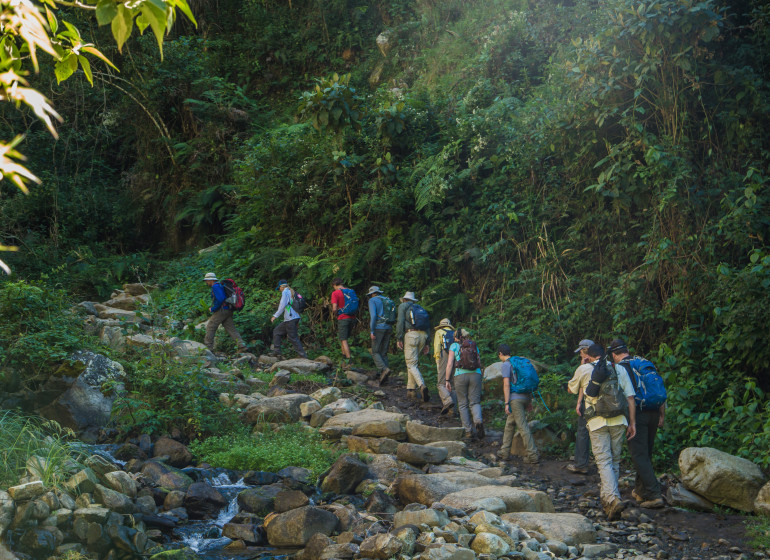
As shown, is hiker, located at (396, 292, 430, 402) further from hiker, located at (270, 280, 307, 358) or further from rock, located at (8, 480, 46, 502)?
rock, located at (8, 480, 46, 502)

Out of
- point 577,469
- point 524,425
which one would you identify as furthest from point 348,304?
point 577,469

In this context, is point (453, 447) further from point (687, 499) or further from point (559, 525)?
point (687, 499)

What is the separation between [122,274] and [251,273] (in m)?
5.06

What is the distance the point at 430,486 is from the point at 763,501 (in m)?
3.52

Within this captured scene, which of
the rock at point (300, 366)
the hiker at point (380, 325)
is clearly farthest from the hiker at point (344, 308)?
the rock at point (300, 366)

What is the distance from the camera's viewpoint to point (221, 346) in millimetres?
14992

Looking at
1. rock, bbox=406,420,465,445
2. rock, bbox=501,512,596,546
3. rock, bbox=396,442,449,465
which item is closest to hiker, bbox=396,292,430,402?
rock, bbox=406,420,465,445

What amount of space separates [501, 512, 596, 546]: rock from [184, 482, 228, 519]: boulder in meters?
3.13

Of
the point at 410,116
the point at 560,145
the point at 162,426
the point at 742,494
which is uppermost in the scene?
the point at 410,116

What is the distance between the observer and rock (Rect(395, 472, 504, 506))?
24.5 ft

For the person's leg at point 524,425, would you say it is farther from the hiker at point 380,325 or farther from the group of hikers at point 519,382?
the hiker at point 380,325

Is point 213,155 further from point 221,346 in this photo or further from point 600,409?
point 600,409

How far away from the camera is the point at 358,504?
766cm

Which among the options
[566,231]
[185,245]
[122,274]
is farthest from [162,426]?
[185,245]
